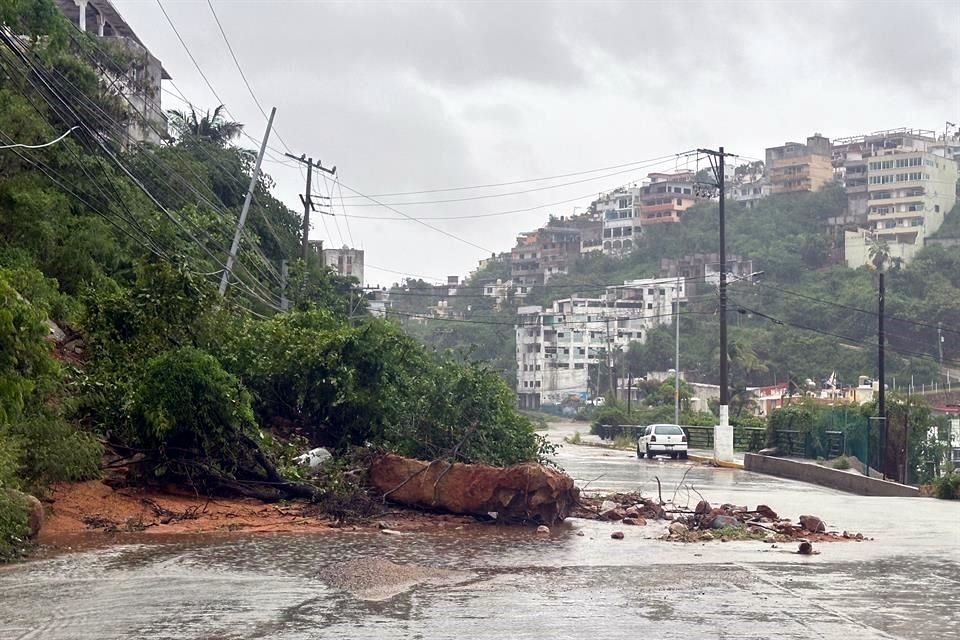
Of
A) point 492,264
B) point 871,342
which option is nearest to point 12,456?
point 871,342

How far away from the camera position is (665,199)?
6329 inches

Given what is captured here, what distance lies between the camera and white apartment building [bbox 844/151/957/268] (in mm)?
140500

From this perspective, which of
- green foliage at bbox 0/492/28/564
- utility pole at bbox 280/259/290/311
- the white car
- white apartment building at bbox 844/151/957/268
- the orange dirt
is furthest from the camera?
white apartment building at bbox 844/151/957/268

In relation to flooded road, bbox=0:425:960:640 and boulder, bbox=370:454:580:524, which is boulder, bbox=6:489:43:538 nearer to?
flooded road, bbox=0:425:960:640

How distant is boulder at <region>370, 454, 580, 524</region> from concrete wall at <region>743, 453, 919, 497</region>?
651 inches

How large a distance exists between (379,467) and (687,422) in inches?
2192

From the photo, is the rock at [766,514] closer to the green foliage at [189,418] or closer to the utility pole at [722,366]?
the green foliage at [189,418]

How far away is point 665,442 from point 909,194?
100014 mm

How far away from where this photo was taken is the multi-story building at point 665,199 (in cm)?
15788

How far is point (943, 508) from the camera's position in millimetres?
28672

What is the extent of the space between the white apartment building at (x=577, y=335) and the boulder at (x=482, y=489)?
108198mm

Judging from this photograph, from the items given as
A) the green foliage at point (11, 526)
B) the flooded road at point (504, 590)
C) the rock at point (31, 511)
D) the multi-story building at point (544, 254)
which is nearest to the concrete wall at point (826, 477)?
the flooded road at point (504, 590)

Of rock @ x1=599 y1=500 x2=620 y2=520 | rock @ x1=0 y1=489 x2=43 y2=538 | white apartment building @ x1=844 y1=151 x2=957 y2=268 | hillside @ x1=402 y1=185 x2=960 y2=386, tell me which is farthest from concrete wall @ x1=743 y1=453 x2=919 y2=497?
white apartment building @ x1=844 y1=151 x2=957 y2=268

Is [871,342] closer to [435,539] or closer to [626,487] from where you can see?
[626,487]
